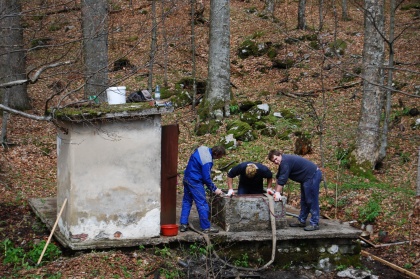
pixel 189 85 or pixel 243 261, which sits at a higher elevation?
pixel 189 85

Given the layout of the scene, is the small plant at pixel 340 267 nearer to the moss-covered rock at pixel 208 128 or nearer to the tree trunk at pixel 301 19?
the moss-covered rock at pixel 208 128

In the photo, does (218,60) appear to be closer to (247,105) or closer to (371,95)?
(247,105)

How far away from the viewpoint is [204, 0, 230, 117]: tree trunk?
17.0 meters

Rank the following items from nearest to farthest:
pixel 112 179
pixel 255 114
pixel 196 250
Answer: pixel 112 179 → pixel 196 250 → pixel 255 114

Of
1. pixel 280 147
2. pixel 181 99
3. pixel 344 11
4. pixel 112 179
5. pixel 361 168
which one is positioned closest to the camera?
pixel 112 179

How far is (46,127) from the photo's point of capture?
55.8 feet

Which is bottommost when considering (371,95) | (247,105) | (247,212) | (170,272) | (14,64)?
(170,272)

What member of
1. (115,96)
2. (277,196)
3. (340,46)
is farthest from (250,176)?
(340,46)

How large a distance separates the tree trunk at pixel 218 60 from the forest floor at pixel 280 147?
70cm

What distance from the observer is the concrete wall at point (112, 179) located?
841 cm

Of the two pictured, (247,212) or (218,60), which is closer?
(247,212)

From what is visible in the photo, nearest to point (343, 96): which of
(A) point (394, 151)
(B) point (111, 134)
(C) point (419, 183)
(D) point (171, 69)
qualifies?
(A) point (394, 151)

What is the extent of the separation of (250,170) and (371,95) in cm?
532

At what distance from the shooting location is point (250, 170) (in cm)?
956
